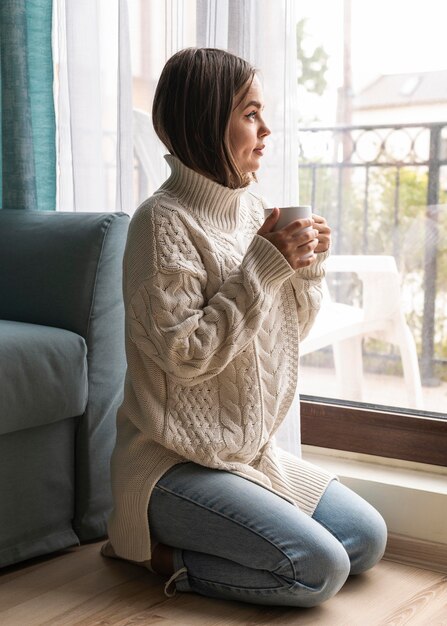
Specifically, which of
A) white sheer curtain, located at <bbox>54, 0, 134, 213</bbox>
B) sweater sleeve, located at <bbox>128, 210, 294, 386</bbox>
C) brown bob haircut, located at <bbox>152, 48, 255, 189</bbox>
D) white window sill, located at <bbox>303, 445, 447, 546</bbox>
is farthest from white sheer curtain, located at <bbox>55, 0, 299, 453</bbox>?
sweater sleeve, located at <bbox>128, 210, 294, 386</bbox>

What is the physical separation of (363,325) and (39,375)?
80 cm

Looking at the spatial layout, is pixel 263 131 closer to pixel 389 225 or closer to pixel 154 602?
pixel 389 225

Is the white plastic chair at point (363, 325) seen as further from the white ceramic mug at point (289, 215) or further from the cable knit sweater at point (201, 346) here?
the white ceramic mug at point (289, 215)

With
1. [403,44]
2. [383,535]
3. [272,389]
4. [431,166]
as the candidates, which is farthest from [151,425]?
[403,44]

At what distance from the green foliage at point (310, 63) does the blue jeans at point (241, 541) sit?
3.22ft

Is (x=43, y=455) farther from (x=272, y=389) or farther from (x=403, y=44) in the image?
(x=403, y=44)

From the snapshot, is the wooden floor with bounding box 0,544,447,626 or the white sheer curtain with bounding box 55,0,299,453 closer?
the wooden floor with bounding box 0,544,447,626

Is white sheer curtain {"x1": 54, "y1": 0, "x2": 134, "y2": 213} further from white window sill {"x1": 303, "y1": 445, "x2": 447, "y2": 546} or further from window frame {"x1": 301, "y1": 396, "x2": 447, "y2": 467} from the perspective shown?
white window sill {"x1": 303, "y1": 445, "x2": 447, "y2": 546}

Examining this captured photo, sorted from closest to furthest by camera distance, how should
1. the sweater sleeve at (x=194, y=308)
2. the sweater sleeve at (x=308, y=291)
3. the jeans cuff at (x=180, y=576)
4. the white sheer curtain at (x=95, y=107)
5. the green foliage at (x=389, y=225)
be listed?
the sweater sleeve at (x=194, y=308) < the jeans cuff at (x=180, y=576) < the sweater sleeve at (x=308, y=291) < the green foliage at (x=389, y=225) < the white sheer curtain at (x=95, y=107)

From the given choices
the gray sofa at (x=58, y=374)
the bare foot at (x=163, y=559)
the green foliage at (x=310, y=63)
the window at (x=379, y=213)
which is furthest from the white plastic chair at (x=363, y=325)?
the bare foot at (x=163, y=559)

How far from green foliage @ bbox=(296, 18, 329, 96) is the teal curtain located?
64cm

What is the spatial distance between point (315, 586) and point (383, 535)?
0.88 feet

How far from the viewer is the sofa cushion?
174 centimetres

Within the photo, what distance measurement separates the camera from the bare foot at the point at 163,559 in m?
1.72
